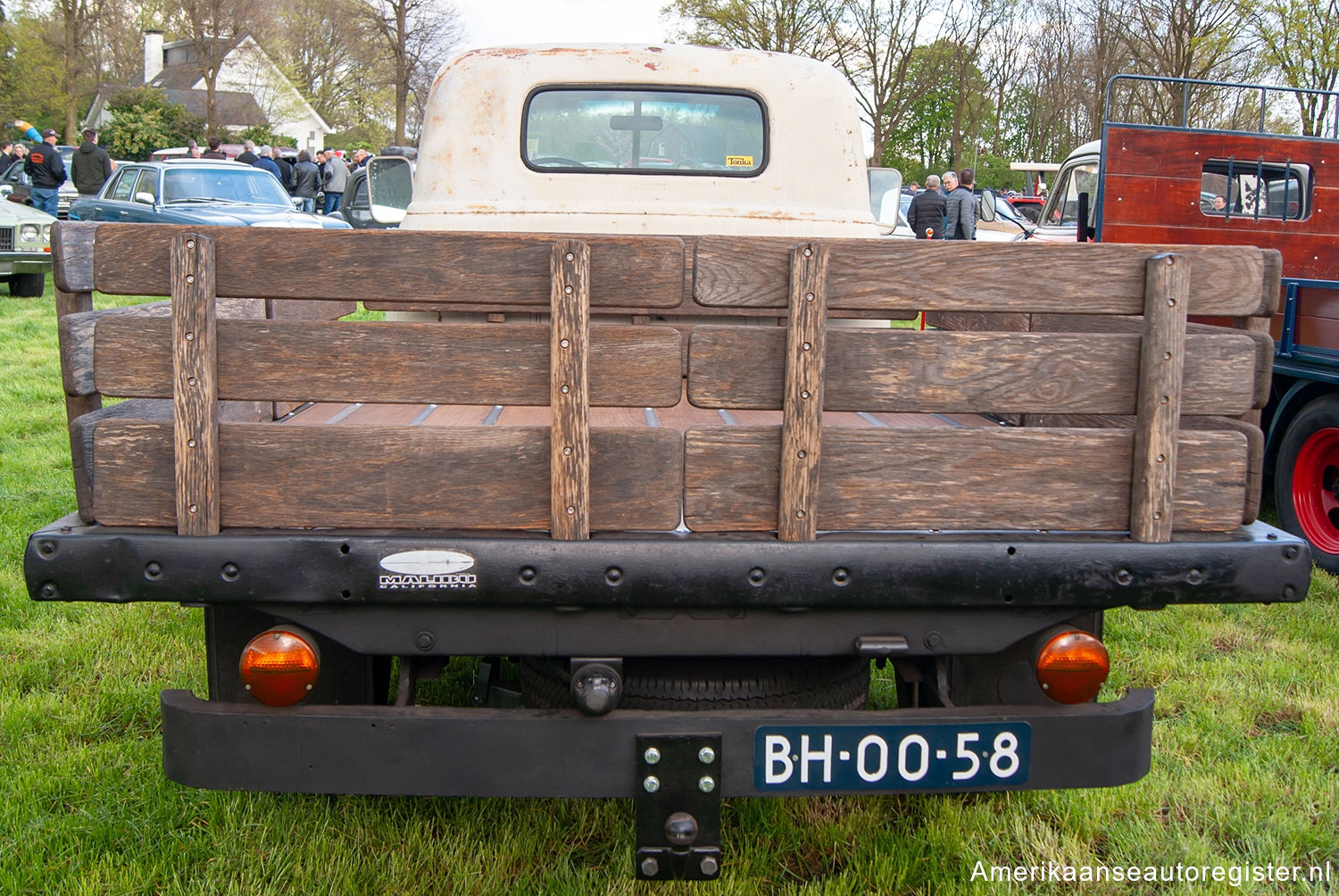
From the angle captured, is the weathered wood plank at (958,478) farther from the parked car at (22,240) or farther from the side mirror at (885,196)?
the parked car at (22,240)

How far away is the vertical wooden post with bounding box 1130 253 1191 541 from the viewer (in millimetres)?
2125

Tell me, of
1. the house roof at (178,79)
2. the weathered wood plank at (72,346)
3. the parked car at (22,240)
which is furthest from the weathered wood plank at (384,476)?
the house roof at (178,79)

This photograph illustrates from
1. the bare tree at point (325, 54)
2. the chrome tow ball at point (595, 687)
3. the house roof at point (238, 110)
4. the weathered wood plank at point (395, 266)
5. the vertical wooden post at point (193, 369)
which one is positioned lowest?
the chrome tow ball at point (595, 687)

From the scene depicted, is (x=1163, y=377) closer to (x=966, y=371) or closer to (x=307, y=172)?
(x=966, y=371)

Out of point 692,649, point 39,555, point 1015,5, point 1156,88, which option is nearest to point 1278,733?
point 692,649

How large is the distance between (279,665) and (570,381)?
0.85m

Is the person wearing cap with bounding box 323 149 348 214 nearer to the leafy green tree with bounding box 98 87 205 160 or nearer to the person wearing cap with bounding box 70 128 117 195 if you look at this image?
the person wearing cap with bounding box 70 128 117 195

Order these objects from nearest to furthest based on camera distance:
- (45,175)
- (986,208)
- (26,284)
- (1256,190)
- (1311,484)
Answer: (1311,484), (1256,190), (26,284), (45,175), (986,208)

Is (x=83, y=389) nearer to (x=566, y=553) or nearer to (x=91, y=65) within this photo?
(x=566, y=553)

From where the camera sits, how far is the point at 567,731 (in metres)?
2.17

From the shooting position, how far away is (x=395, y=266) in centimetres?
211

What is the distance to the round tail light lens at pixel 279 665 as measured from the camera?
2160mm

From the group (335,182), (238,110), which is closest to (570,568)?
(335,182)

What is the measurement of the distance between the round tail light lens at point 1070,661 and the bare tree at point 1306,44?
65.0 feet
